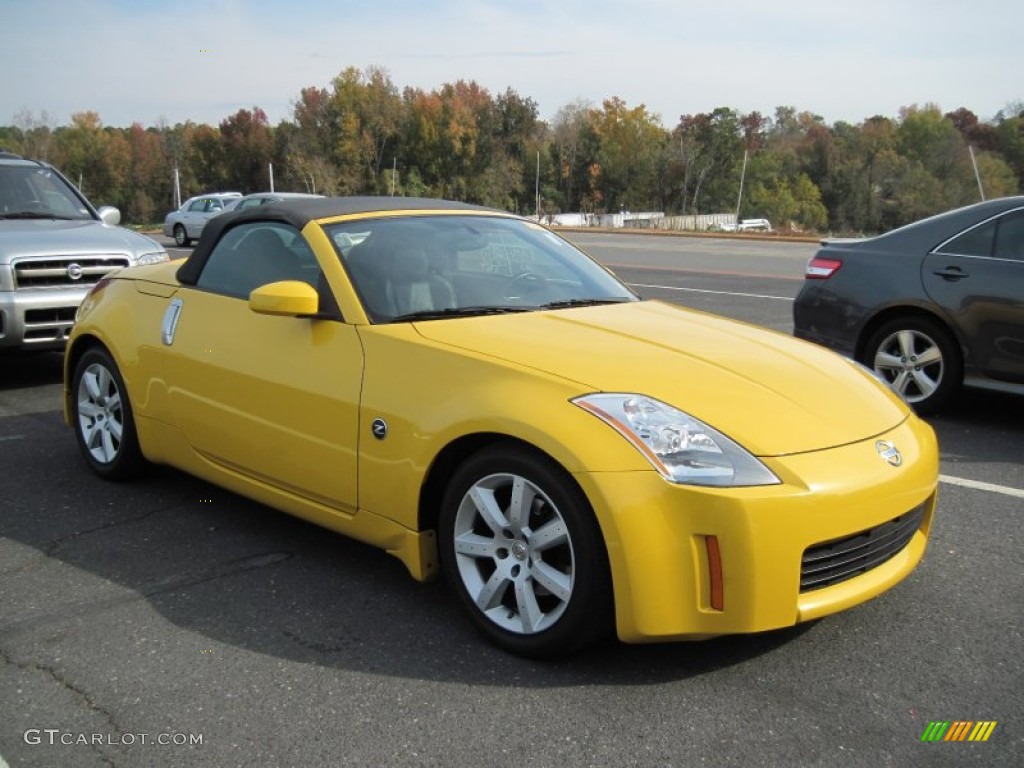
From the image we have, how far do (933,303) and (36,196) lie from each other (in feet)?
24.3

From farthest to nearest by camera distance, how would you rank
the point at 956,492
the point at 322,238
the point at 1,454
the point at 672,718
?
the point at 1,454, the point at 956,492, the point at 322,238, the point at 672,718

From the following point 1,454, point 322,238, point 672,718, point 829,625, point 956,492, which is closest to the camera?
point 672,718

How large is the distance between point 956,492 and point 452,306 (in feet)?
9.20

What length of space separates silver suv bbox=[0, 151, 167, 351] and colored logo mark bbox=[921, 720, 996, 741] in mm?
6425

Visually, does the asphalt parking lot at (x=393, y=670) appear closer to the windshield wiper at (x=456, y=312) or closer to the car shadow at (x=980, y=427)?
the windshield wiper at (x=456, y=312)

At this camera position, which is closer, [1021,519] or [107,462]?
[1021,519]

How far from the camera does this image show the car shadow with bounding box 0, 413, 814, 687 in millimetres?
3033

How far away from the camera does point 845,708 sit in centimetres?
276

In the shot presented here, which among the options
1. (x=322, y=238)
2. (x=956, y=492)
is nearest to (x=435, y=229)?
(x=322, y=238)

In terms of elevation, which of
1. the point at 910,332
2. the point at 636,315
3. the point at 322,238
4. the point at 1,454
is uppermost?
the point at 322,238

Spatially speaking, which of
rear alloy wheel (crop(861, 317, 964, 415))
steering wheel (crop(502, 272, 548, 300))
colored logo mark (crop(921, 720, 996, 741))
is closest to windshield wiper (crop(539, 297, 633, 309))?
steering wheel (crop(502, 272, 548, 300))

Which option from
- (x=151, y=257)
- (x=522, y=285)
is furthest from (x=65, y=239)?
(x=522, y=285)

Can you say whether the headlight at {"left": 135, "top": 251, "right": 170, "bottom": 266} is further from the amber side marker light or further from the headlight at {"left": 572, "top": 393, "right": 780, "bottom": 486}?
the amber side marker light

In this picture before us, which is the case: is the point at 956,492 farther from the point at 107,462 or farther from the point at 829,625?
the point at 107,462
